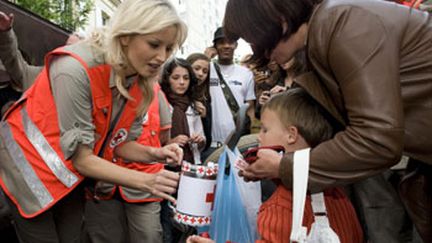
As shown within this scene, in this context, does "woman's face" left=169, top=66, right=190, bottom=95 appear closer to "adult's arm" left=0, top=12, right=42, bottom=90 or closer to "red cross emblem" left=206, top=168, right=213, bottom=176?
"adult's arm" left=0, top=12, right=42, bottom=90

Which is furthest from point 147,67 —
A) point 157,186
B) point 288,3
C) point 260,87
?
point 260,87

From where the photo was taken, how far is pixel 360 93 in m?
1.16

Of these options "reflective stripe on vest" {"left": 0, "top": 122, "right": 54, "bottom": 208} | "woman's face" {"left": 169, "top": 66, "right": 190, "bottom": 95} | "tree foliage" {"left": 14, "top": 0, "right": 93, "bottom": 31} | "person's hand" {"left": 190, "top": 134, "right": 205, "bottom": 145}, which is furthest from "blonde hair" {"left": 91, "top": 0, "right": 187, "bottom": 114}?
"tree foliage" {"left": 14, "top": 0, "right": 93, "bottom": 31}

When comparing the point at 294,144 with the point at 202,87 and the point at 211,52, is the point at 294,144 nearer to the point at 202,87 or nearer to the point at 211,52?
the point at 202,87

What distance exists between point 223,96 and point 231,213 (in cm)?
278

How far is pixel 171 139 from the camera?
3.74 metres

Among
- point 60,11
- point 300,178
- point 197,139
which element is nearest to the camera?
point 300,178

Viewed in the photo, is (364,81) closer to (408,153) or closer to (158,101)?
→ (408,153)

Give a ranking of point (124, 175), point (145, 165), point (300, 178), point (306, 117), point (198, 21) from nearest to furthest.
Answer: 1. point (300, 178)
2. point (306, 117)
3. point (124, 175)
4. point (145, 165)
5. point (198, 21)

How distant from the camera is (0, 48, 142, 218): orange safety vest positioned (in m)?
1.96

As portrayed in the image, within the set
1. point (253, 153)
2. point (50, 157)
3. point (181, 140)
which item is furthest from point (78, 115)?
point (181, 140)

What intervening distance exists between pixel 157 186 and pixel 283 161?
649 millimetres

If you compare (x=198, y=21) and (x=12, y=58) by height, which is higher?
(x=12, y=58)

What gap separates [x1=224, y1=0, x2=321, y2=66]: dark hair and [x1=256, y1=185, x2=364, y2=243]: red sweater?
56 centimetres
